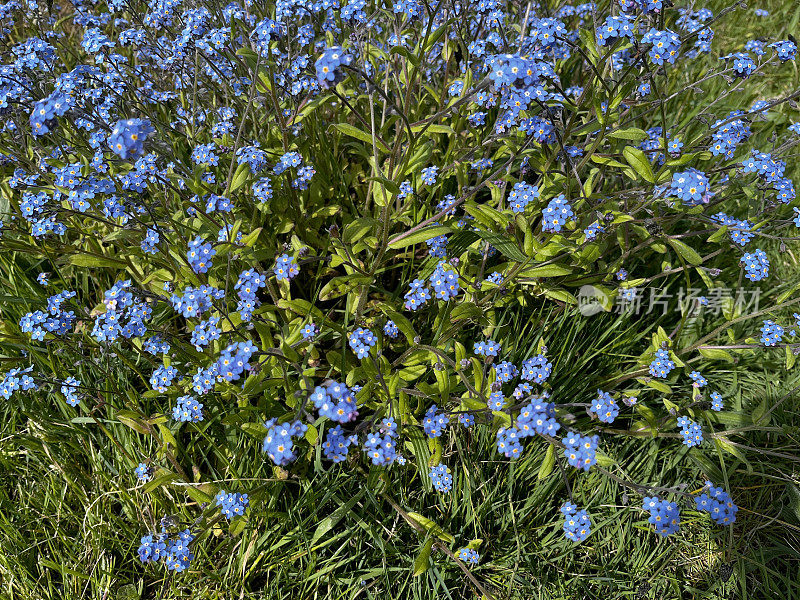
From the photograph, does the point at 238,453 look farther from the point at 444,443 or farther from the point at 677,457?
the point at 677,457

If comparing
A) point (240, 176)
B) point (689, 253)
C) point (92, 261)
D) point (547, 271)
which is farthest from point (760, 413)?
point (92, 261)

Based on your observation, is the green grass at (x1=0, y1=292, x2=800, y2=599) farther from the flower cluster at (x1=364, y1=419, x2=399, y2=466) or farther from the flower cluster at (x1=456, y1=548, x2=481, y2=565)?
the flower cluster at (x1=364, y1=419, x2=399, y2=466)

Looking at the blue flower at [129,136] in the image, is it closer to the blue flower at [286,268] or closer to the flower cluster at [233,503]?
the blue flower at [286,268]

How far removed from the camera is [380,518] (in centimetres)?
343

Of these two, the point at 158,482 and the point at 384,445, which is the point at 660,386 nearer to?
the point at 384,445

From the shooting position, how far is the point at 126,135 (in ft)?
8.70

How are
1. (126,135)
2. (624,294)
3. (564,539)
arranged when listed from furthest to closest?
(624,294) < (564,539) < (126,135)

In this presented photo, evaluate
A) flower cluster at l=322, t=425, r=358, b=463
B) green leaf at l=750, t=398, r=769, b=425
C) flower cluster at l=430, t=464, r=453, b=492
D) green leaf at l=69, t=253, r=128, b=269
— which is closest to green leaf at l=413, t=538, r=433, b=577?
flower cluster at l=430, t=464, r=453, b=492

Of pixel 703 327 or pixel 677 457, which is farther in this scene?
pixel 703 327

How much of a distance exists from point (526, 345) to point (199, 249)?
2.00m

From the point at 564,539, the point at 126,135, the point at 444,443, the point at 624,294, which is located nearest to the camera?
the point at 126,135

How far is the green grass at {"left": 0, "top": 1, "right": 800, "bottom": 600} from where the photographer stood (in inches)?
127

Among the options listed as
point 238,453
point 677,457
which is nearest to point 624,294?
point 677,457

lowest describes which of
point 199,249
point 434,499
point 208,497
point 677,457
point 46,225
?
point 677,457
